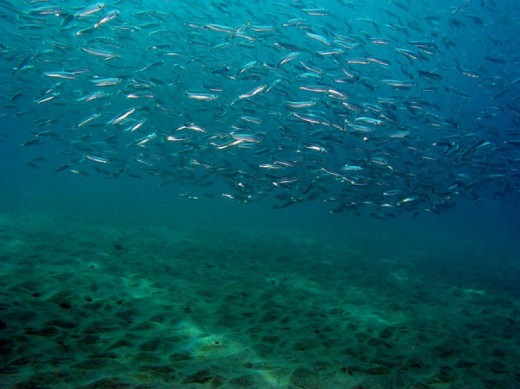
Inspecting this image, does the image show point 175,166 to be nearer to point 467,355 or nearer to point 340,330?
point 340,330

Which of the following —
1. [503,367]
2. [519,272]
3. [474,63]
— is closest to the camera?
[503,367]

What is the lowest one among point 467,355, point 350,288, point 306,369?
point 350,288

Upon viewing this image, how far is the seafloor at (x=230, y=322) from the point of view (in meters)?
3.52

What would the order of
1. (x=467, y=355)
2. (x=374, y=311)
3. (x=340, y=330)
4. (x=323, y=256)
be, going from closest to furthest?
(x=467, y=355) < (x=340, y=330) < (x=374, y=311) < (x=323, y=256)

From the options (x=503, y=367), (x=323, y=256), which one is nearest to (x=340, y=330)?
(x=503, y=367)

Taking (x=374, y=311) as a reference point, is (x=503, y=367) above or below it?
above

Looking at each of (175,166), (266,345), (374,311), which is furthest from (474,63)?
(266,345)

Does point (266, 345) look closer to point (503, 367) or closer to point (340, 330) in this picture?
point (340, 330)

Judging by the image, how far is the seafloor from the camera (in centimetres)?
352

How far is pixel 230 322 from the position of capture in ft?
17.7

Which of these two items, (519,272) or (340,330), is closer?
(340,330)

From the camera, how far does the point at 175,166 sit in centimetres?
1562

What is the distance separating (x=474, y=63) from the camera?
4353cm

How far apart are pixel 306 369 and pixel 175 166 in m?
13.1
